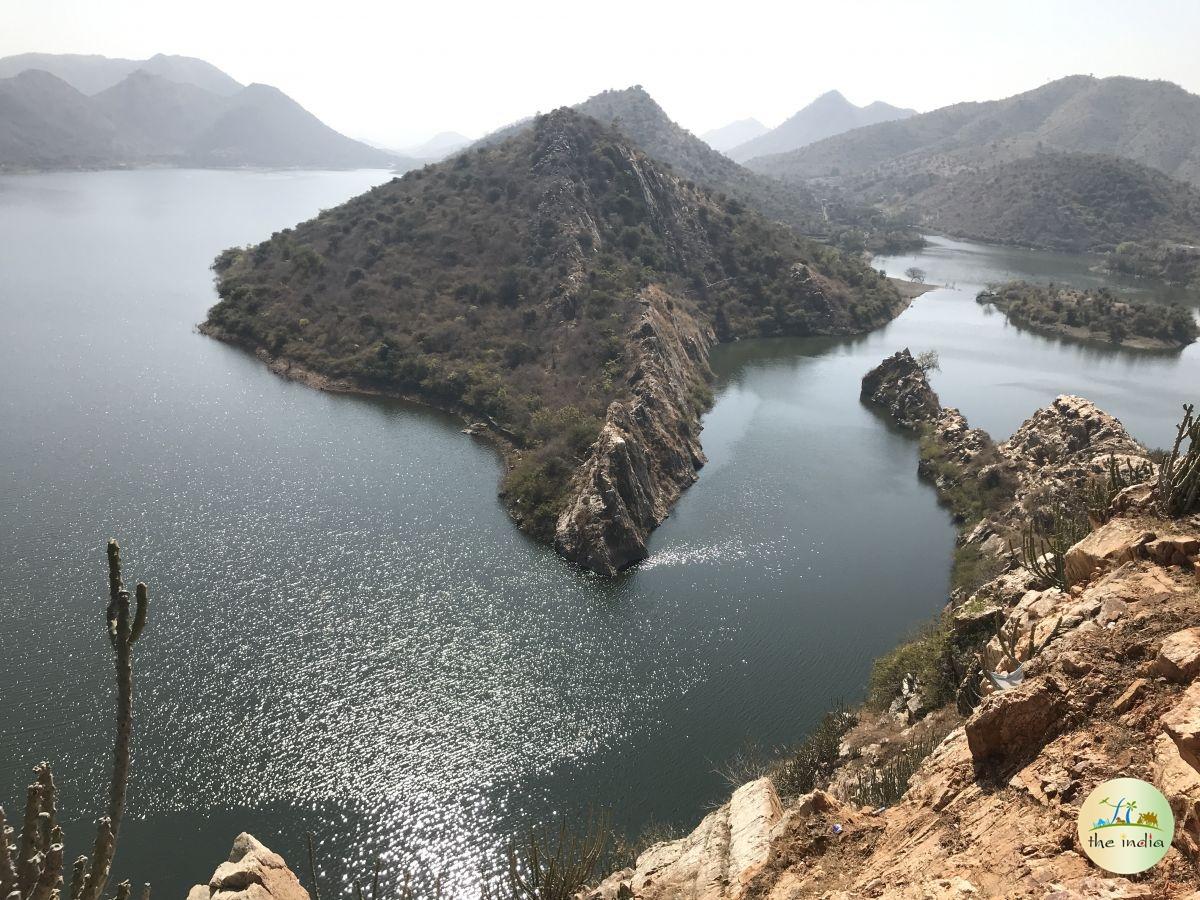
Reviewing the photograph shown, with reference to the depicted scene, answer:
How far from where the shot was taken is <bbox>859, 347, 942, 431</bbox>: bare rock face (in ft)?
237

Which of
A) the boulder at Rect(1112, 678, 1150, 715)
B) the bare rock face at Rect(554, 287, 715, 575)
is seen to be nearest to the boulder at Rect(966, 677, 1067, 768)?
the boulder at Rect(1112, 678, 1150, 715)

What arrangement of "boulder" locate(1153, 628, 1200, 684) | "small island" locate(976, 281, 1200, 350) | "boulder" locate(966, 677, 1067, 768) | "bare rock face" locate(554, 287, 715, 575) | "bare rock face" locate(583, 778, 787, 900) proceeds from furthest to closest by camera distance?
"small island" locate(976, 281, 1200, 350) < "bare rock face" locate(554, 287, 715, 575) < "bare rock face" locate(583, 778, 787, 900) < "boulder" locate(966, 677, 1067, 768) < "boulder" locate(1153, 628, 1200, 684)

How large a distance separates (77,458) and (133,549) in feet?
54.7

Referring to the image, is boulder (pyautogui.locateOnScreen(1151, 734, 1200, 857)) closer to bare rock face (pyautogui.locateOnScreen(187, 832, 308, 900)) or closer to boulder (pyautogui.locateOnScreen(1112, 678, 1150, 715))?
boulder (pyautogui.locateOnScreen(1112, 678, 1150, 715))

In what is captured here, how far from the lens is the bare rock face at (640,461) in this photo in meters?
46.2

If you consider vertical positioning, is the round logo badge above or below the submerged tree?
below

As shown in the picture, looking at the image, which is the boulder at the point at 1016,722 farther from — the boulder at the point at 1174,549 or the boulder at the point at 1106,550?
the boulder at the point at 1106,550

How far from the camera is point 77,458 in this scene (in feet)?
177

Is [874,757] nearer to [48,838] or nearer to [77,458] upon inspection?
[48,838]

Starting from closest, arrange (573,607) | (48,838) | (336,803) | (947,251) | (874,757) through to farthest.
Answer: (48,838)
(874,757)
(336,803)
(573,607)
(947,251)

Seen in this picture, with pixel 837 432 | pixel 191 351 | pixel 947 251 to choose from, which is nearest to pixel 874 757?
pixel 837 432

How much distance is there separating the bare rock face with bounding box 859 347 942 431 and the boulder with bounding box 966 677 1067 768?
203ft

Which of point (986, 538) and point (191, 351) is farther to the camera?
point (191, 351)

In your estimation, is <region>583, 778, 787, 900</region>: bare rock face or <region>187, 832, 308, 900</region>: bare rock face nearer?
<region>583, 778, 787, 900</region>: bare rock face
